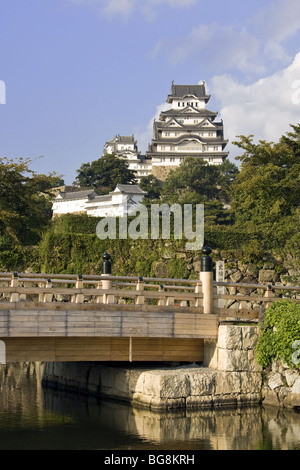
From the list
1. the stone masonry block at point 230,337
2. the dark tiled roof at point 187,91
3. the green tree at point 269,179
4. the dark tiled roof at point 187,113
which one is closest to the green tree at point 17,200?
the green tree at point 269,179

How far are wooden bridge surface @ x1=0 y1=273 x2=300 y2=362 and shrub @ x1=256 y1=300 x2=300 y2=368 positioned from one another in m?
0.79

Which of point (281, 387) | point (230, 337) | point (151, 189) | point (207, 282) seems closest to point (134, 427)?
point (230, 337)

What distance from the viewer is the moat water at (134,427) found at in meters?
13.6

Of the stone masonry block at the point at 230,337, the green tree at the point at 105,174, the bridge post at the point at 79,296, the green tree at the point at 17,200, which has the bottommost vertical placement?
the stone masonry block at the point at 230,337

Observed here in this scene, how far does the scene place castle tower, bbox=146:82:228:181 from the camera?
91375mm

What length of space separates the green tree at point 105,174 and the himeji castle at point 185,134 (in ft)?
27.5

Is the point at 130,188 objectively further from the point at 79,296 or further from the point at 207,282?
the point at 79,296

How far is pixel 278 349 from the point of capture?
17000mm

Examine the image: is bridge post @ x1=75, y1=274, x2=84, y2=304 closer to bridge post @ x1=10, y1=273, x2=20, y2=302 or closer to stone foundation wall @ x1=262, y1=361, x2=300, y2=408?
bridge post @ x1=10, y1=273, x2=20, y2=302

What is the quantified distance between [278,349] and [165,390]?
10.5 ft

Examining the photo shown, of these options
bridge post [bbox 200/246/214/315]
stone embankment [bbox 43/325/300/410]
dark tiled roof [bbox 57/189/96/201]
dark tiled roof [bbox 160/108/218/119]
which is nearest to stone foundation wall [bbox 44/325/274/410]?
stone embankment [bbox 43/325/300/410]

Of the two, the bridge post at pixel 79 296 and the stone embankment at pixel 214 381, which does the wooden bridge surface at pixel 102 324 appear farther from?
the stone embankment at pixel 214 381

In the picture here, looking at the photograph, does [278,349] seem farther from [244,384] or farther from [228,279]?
[228,279]
